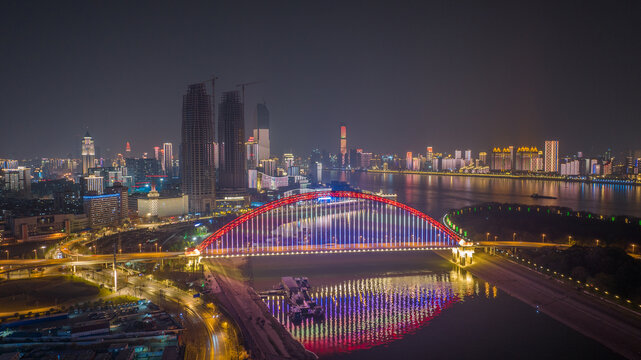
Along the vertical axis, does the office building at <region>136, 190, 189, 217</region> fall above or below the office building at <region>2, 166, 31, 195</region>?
below

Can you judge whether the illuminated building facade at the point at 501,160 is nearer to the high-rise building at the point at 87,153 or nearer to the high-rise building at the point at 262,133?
the high-rise building at the point at 262,133

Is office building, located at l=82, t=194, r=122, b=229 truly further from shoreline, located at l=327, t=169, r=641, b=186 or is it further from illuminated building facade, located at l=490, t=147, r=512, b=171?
illuminated building facade, located at l=490, t=147, r=512, b=171

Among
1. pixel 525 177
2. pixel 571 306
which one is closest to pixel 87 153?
pixel 571 306

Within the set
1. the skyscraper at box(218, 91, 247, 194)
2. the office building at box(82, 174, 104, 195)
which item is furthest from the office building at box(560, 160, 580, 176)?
the office building at box(82, 174, 104, 195)

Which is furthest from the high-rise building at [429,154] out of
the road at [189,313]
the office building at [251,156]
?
the road at [189,313]

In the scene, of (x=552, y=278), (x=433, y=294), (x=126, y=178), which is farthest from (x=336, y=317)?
(x=126, y=178)
